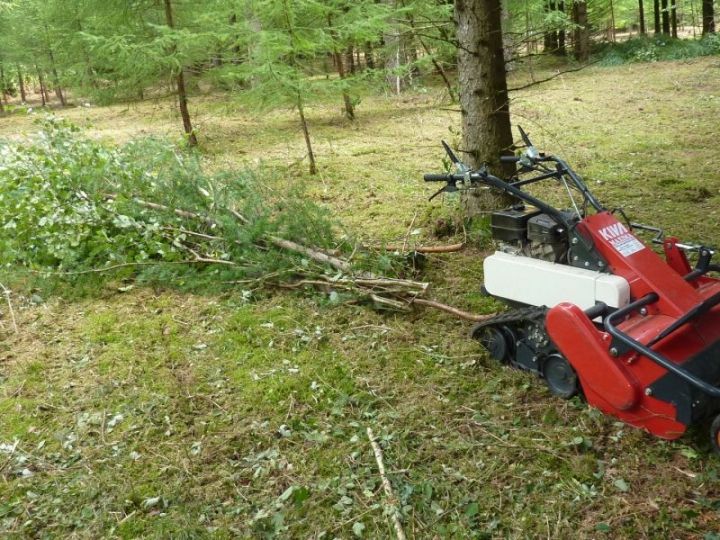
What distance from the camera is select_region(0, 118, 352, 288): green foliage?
548cm

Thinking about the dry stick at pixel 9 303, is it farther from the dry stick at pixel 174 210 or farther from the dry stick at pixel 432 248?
the dry stick at pixel 432 248

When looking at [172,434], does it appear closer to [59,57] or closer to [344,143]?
[344,143]

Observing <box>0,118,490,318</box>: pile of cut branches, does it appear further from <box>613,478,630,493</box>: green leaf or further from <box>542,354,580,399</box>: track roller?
<box>613,478,630,493</box>: green leaf

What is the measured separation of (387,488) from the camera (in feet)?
9.62

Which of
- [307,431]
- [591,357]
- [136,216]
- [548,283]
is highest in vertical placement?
[136,216]

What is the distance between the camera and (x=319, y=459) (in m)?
3.23

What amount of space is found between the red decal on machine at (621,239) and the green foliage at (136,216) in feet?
8.64

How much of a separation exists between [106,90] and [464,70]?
10779 mm

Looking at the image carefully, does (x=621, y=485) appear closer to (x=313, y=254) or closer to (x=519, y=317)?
(x=519, y=317)

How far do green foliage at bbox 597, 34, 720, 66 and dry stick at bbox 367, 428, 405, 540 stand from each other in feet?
60.6

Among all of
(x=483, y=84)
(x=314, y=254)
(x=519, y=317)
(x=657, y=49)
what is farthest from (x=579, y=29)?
(x=519, y=317)

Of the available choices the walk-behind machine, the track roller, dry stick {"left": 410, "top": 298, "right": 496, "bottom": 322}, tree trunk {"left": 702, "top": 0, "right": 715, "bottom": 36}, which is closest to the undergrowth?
dry stick {"left": 410, "top": 298, "right": 496, "bottom": 322}

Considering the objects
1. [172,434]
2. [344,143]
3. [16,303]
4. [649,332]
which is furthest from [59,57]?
[649,332]

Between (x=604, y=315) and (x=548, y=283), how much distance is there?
15.2 inches
